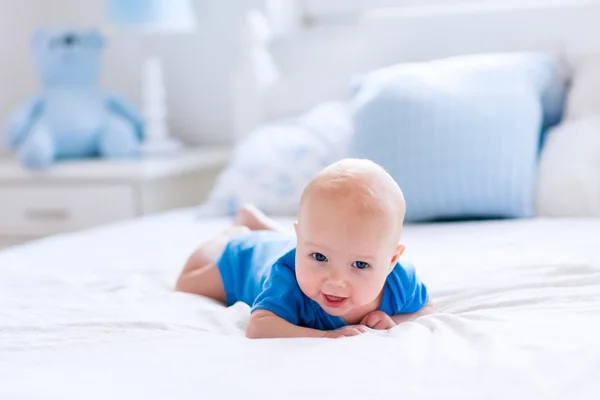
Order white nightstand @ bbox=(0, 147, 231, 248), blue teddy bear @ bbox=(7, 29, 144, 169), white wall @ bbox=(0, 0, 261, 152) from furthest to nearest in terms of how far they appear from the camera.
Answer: white wall @ bbox=(0, 0, 261, 152) < blue teddy bear @ bbox=(7, 29, 144, 169) < white nightstand @ bbox=(0, 147, 231, 248)

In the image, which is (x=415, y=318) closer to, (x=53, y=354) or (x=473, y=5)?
(x=53, y=354)

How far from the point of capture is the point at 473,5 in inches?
96.7

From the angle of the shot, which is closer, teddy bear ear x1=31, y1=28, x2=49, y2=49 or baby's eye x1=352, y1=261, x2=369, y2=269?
baby's eye x1=352, y1=261, x2=369, y2=269

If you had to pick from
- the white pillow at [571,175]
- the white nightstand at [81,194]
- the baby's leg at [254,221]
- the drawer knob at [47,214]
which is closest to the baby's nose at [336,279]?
the baby's leg at [254,221]

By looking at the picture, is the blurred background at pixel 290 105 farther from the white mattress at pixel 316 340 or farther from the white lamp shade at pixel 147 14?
the white mattress at pixel 316 340

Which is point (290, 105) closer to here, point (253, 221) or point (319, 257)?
point (253, 221)

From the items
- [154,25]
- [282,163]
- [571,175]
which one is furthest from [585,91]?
[154,25]

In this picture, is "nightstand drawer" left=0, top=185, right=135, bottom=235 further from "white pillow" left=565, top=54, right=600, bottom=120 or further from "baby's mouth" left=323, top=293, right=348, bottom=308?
"baby's mouth" left=323, top=293, right=348, bottom=308

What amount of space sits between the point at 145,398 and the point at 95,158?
75.9 inches

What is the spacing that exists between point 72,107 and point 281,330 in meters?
1.75

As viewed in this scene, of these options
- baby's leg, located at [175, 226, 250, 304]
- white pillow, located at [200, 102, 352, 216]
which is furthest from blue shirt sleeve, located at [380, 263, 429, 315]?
white pillow, located at [200, 102, 352, 216]

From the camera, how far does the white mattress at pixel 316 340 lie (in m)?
0.78

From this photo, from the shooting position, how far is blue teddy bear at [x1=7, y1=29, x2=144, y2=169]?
2.51 meters

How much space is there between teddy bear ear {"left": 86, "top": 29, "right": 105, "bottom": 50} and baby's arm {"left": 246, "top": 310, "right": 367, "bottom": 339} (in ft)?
5.84
